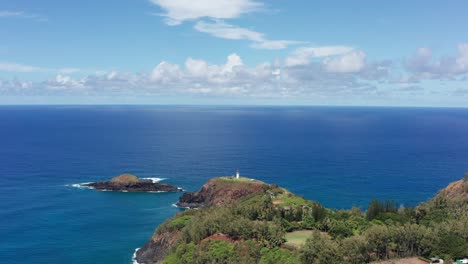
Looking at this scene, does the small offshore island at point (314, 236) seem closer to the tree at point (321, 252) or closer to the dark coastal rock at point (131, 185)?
the tree at point (321, 252)

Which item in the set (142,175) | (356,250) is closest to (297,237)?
(356,250)

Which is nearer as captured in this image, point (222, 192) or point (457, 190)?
point (457, 190)

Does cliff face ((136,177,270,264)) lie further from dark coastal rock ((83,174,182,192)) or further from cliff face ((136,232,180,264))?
dark coastal rock ((83,174,182,192))

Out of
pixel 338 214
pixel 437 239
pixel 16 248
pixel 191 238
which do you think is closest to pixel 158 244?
pixel 191 238

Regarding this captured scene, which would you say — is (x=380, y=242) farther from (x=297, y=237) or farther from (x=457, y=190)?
(x=457, y=190)

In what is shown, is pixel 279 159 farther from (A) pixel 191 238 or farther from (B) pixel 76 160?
(A) pixel 191 238

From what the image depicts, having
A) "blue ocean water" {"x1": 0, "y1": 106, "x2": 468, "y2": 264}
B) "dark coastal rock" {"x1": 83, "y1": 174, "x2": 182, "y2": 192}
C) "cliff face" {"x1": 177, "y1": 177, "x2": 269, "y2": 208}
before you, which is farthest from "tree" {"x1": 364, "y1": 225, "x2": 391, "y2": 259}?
"dark coastal rock" {"x1": 83, "y1": 174, "x2": 182, "y2": 192}
